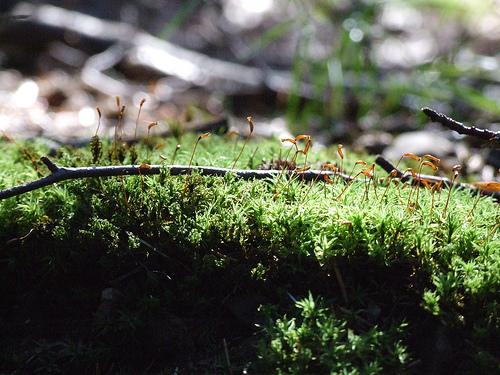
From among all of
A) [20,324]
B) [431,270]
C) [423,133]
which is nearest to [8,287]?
[20,324]

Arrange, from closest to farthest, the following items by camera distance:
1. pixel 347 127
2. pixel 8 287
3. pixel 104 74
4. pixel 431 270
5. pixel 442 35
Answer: pixel 431 270 → pixel 8 287 → pixel 347 127 → pixel 104 74 → pixel 442 35

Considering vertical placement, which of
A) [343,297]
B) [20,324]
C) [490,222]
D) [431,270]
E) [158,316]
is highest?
[490,222]

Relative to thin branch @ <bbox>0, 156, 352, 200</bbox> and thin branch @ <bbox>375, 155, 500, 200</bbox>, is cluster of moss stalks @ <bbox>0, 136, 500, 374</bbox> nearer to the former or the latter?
thin branch @ <bbox>0, 156, 352, 200</bbox>

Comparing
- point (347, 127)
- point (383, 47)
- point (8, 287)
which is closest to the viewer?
point (8, 287)

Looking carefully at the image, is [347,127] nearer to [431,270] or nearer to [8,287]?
[431,270]

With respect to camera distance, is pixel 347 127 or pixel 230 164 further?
pixel 347 127

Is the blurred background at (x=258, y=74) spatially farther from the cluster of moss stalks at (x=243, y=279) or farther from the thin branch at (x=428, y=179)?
the cluster of moss stalks at (x=243, y=279)

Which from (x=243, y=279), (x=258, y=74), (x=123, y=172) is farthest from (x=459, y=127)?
(x=258, y=74)

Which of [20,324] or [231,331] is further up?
[231,331]
